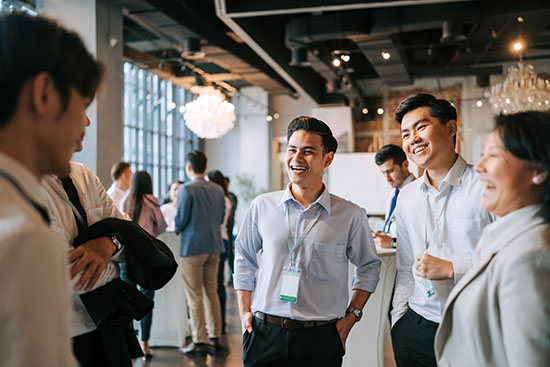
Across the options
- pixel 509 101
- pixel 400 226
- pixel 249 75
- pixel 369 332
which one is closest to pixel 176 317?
pixel 369 332

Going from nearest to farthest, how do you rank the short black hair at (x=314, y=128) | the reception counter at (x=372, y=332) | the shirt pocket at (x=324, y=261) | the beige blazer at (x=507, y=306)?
the beige blazer at (x=507, y=306) → the shirt pocket at (x=324, y=261) → the short black hair at (x=314, y=128) → the reception counter at (x=372, y=332)

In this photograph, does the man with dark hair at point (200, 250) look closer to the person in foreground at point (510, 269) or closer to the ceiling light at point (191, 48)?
the ceiling light at point (191, 48)

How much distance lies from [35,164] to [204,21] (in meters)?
7.43

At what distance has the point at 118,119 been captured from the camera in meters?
6.94

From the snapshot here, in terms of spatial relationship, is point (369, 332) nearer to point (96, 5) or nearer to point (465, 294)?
point (465, 294)

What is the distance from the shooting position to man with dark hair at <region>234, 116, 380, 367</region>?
203cm

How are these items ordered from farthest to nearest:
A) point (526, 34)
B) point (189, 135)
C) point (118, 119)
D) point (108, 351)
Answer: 1. point (189, 135)
2. point (526, 34)
3. point (118, 119)
4. point (108, 351)

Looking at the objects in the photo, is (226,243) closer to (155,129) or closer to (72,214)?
(72,214)

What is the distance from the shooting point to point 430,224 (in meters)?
2.01

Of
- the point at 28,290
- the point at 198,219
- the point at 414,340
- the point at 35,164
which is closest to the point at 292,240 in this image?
the point at 414,340

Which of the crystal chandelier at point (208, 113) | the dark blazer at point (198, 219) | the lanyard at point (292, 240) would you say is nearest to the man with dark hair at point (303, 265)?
the lanyard at point (292, 240)

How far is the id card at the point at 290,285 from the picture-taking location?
2014mm

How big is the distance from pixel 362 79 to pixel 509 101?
6.98 m

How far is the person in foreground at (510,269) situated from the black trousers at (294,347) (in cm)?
67
